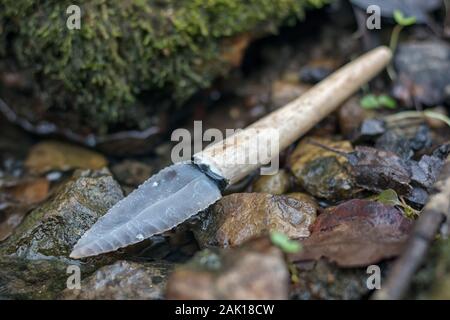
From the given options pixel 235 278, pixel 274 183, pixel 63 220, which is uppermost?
pixel 274 183

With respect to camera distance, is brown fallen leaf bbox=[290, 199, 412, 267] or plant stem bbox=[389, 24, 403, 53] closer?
brown fallen leaf bbox=[290, 199, 412, 267]

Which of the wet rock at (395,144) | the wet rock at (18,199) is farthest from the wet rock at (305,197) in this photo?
the wet rock at (18,199)

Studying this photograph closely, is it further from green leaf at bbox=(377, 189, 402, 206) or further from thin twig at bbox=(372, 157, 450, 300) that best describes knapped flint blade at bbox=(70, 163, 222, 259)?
thin twig at bbox=(372, 157, 450, 300)

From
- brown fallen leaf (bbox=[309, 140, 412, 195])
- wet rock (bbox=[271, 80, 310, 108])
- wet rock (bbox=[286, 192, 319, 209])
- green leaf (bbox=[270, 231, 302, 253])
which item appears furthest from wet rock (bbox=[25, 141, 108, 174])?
green leaf (bbox=[270, 231, 302, 253])

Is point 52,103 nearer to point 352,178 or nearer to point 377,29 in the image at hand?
point 352,178

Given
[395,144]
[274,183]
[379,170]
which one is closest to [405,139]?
[395,144]

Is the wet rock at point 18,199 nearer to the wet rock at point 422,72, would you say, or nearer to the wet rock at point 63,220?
the wet rock at point 63,220

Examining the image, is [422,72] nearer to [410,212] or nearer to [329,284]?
[410,212]
